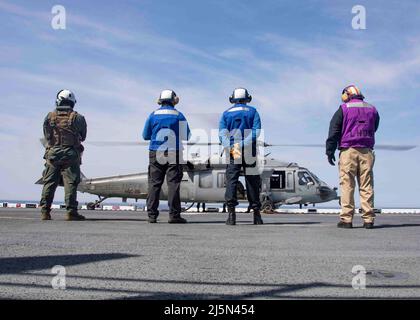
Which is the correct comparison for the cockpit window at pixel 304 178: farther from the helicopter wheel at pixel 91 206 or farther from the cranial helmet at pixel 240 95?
the cranial helmet at pixel 240 95

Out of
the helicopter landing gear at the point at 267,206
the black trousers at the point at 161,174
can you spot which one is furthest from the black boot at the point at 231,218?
the helicopter landing gear at the point at 267,206

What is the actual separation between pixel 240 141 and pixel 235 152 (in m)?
0.22

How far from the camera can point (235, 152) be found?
25.1 ft

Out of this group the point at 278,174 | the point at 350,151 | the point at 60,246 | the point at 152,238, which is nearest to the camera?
the point at 60,246

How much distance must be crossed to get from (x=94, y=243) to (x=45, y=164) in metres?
4.63

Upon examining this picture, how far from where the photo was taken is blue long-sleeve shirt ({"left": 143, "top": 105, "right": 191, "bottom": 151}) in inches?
318

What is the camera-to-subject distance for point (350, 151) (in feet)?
22.7

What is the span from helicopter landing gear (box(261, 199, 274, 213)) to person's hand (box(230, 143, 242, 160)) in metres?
10.8

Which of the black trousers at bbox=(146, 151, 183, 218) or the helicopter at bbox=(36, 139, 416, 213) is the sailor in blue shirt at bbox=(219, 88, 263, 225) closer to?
the black trousers at bbox=(146, 151, 183, 218)

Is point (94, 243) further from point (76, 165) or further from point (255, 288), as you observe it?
point (76, 165)

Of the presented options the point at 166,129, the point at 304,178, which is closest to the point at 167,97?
the point at 166,129

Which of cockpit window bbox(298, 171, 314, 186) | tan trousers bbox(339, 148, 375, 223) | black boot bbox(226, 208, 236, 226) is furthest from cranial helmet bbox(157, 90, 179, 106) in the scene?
cockpit window bbox(298, 171, 314, 186)
